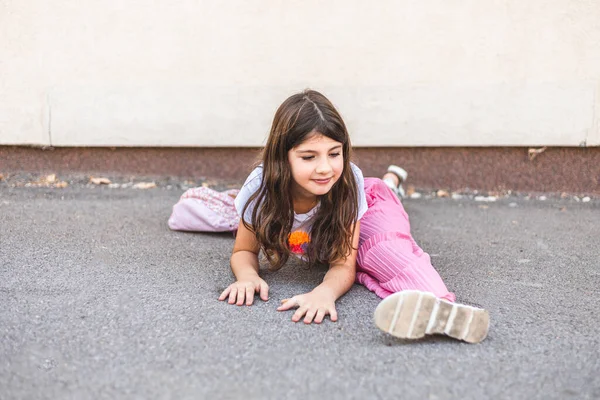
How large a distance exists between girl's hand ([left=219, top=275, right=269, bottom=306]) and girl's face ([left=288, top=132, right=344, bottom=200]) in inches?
16.6

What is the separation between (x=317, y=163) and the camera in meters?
2.31

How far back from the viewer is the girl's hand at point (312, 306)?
2.15 meters

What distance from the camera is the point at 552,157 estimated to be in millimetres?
4113

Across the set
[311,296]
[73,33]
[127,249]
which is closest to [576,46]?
[311,296]

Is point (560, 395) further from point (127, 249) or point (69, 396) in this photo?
point (127, 249)

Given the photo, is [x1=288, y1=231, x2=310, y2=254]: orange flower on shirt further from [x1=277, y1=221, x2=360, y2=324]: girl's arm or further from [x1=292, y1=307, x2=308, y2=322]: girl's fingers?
[x1=292, y1=307, x2=308, y2=322]: girl's fingers

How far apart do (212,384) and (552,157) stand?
3.20 meters

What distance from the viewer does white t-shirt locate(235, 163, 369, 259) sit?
8.29ft

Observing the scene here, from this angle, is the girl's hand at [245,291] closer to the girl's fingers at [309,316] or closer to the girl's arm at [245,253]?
the girl's arm at [245,253]

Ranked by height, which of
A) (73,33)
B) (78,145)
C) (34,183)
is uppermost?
(73,33)

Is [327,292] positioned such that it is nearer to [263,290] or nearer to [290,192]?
[263,290]

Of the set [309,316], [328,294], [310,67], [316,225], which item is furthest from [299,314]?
[310,67]

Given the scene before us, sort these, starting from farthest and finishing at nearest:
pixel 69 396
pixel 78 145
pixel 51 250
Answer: pixel 78 145 < pixel 51 250 < pixel 69 396

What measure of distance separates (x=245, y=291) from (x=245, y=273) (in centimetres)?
14
